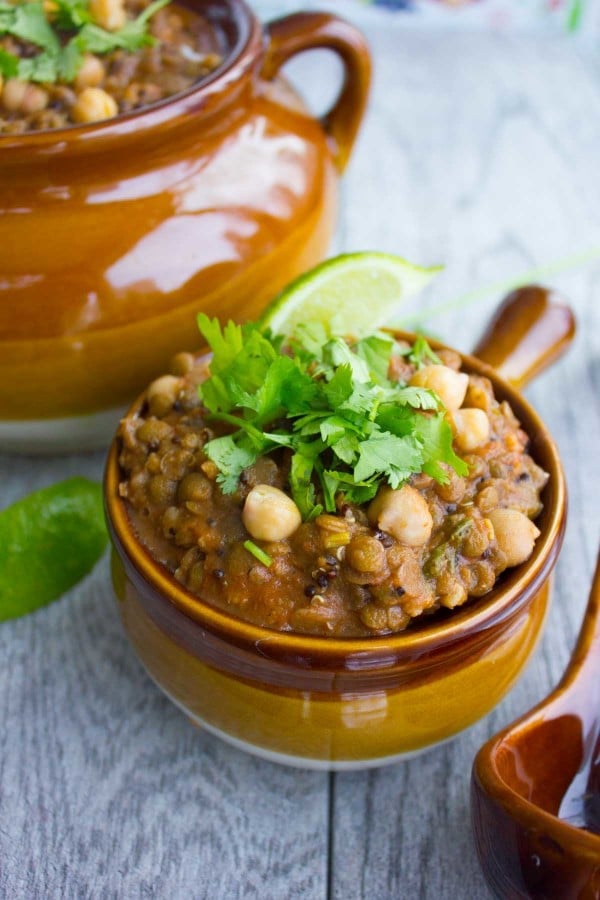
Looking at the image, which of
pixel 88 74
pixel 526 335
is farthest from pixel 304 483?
pixel 88 74

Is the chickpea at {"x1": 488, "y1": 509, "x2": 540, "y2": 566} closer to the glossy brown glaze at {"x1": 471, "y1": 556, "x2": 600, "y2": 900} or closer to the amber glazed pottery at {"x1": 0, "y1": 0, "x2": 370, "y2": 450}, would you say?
the glossy brown glaze at {"x1": 471, "y1": 556, "x2": 600, "y2": 900}

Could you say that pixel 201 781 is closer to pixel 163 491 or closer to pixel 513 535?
pixel 163 491

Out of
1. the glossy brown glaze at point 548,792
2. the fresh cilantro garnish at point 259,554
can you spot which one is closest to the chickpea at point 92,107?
the fresh cilantro garnish at point 259,554

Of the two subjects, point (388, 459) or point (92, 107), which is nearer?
point (388, 459)

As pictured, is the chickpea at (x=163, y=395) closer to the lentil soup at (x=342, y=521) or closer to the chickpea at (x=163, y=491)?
the lentil soup at (x=342, y=521)

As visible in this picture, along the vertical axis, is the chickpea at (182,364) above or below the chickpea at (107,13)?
below

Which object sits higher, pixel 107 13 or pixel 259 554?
pixel 107 13

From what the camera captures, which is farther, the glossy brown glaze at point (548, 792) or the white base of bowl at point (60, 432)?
the white base of bowl at point (60, 432)

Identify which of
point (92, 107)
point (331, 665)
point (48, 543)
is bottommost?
point (48, 543)
